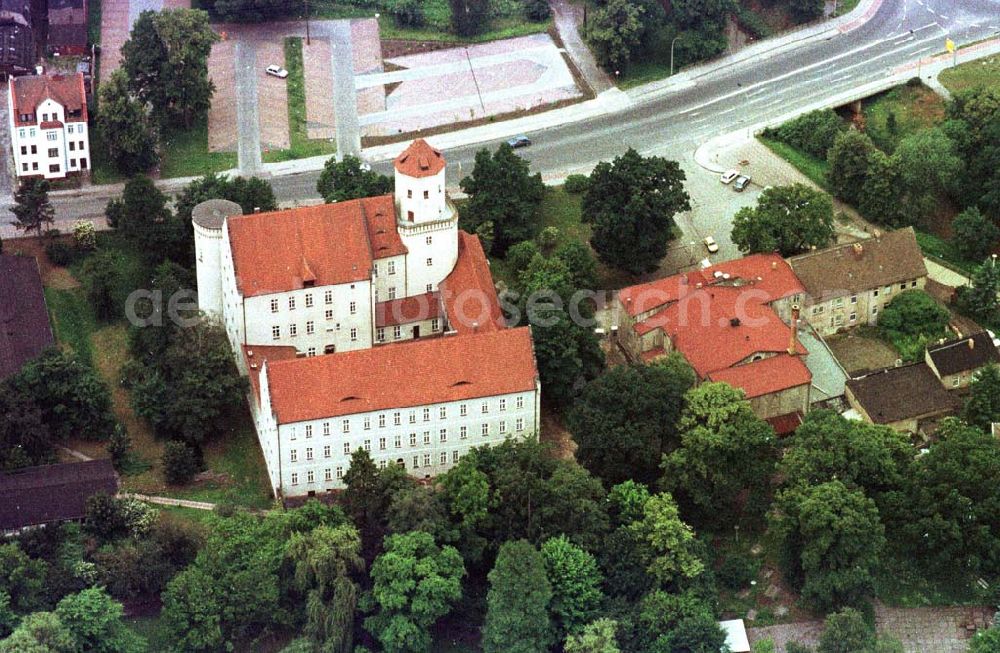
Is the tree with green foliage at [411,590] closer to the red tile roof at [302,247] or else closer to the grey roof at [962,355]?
the red tile roof at [302,247]

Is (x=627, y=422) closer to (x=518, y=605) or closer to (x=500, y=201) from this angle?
(x=518, y=605)

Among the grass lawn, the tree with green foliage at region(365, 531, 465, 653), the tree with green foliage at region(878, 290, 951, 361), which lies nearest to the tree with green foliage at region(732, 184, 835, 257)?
the tree with green foliage at region(878, 290, 951, 361)

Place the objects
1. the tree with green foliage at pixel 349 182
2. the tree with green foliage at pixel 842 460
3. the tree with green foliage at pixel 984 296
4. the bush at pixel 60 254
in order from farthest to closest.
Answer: the tree with green foliage at pixel 349 182 < the bush at pixel 60 254 < the tree with green foliage at pixel 984 296 < the tree with green foliage at pixel 842 460

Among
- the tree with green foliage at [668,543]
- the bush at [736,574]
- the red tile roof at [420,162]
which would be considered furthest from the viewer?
the red tile roof at [420,162]

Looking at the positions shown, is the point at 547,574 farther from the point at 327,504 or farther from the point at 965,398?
the point at 965,398

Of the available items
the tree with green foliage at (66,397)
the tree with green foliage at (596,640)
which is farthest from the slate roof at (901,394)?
the tree with green foliage at (66,397)

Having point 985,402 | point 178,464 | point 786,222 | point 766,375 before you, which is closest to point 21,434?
point 178,464
